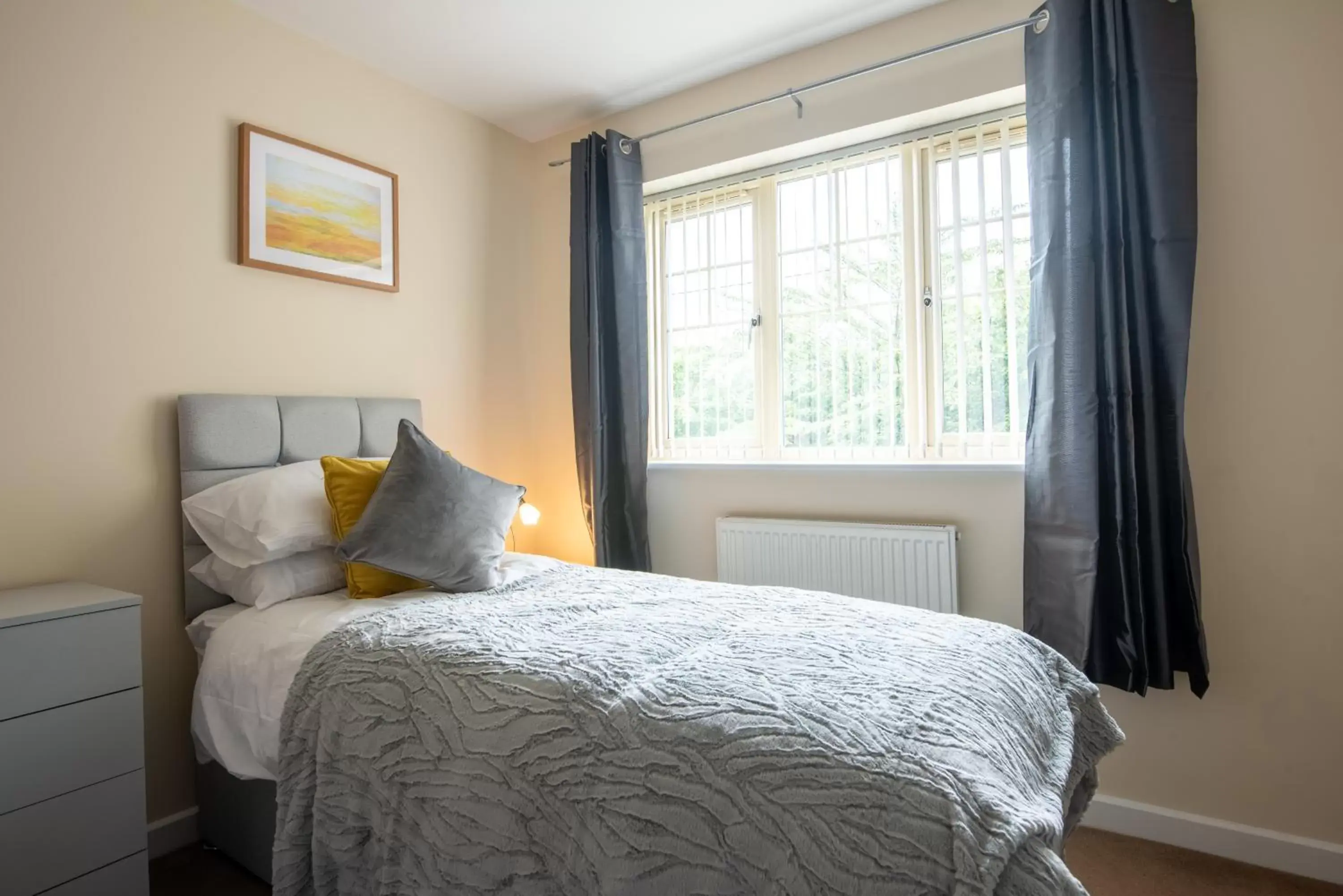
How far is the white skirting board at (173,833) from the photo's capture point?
202 centimetres

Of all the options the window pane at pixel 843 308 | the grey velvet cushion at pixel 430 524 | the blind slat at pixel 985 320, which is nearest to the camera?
the grey velvet cushion at pixel 430 524

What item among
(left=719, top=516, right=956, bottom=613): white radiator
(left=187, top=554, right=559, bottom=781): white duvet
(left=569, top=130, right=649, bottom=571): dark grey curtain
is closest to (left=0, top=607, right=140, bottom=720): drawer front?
(left=187, top=554, right=559, bottom=781): white duvet

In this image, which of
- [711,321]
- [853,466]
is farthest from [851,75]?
[853,466]

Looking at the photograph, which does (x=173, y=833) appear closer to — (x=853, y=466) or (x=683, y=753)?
(x=683, y=753)

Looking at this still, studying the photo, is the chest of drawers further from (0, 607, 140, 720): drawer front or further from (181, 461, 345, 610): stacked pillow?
(181, 461, 345, 610): stacked pillow

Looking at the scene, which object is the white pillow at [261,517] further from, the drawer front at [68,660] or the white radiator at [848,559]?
the white radiator at [848,559]

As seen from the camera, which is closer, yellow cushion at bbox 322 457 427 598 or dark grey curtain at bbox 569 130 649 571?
yellow cushion at bbox 322 457 427 598

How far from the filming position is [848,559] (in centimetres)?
254

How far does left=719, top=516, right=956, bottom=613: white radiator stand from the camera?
237 centimetres

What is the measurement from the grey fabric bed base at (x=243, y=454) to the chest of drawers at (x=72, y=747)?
0.25 meters

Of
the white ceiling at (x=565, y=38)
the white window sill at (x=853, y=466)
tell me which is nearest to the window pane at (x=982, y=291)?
the white window sill at (x=853, y=466)

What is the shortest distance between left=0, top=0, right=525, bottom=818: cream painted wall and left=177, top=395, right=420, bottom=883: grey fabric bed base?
83 millimetres

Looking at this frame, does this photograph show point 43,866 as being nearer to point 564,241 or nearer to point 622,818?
point 622,818

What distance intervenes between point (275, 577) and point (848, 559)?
184 cm
